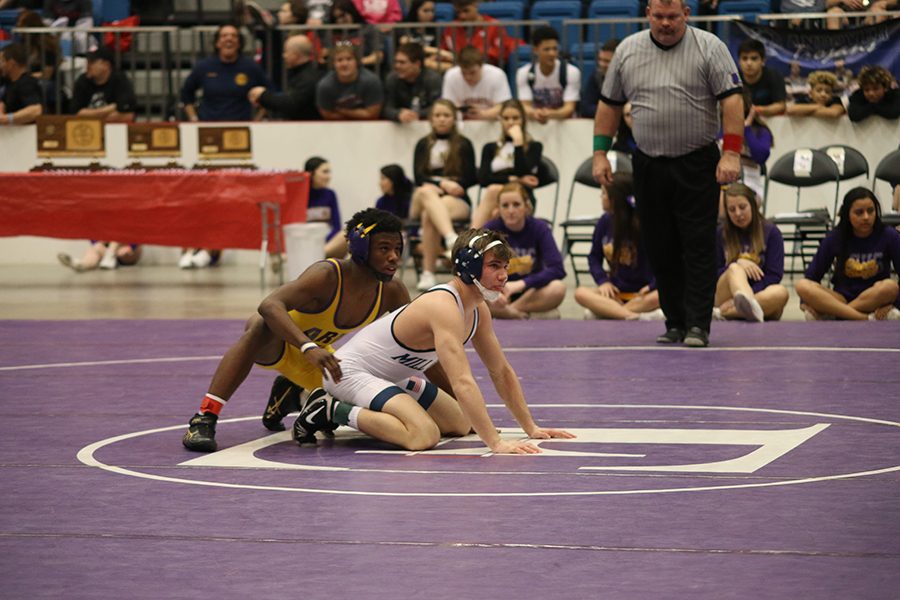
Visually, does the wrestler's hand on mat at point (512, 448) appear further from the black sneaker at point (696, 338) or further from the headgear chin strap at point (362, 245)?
the black sneaker at point (696, 338)

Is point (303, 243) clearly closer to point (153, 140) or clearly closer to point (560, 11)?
point (153, 140)

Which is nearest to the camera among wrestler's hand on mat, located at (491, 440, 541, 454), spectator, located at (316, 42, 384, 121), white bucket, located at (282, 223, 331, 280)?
wrestler's hand on mat, located at (491, 440, 541, 454)

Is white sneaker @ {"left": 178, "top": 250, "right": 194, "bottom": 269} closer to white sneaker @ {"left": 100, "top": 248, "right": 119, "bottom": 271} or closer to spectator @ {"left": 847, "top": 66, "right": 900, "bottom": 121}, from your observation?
white sneaker @ {"left": 100, "top": 248, "right": 119, "bottom": 271}

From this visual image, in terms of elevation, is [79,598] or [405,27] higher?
[405,27]

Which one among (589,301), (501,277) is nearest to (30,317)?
(589,301)

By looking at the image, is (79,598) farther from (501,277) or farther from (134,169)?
(134,169)

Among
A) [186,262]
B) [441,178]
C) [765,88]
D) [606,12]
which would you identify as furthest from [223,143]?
[765,88]

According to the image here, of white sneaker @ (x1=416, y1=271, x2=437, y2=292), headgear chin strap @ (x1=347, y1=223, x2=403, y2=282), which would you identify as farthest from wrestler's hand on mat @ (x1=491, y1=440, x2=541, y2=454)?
white sneaker @ (x1=416, y1=271, x2=437, y2=292)

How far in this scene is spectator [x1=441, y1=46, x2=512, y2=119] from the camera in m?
13.3

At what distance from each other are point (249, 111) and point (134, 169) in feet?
5.44

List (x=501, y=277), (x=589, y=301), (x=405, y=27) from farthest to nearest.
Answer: (x=405, y=27), (x=589, y=301), (x=501, y=277)

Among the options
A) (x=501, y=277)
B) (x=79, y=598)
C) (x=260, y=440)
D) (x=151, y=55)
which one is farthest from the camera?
(x=151, y=55)

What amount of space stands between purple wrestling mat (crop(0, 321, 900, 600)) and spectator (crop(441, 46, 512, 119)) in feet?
19.8

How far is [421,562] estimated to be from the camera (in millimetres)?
3812
